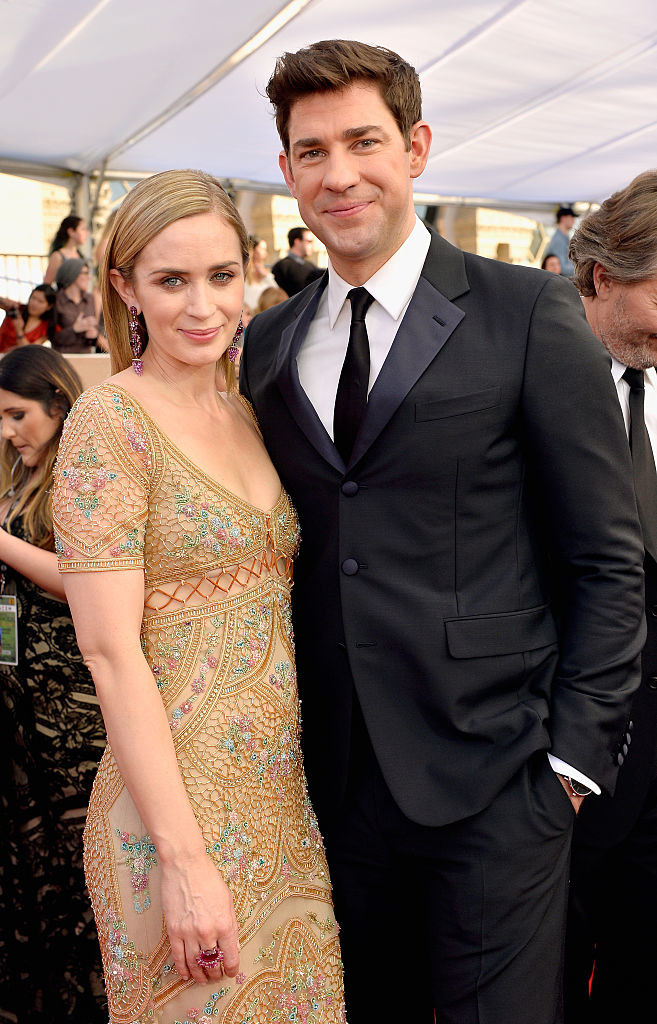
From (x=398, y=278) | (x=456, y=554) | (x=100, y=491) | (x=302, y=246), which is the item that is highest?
(x=302, y=246)

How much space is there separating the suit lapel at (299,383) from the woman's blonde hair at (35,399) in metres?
1.01

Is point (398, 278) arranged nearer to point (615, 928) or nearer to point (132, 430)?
point (132, 430)

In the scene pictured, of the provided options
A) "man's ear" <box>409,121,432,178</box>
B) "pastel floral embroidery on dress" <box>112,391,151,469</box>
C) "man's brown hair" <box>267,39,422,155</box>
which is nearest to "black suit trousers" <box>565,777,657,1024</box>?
"pastel floral embroidery on dress" <box>112,391,151,469</box>

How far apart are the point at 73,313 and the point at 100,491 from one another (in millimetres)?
4673

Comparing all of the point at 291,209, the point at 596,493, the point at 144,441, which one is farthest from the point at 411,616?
the point at 291,209

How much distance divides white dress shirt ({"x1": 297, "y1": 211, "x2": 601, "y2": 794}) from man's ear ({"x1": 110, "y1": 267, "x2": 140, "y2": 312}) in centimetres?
31

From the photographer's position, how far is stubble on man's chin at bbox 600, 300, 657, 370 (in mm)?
2059

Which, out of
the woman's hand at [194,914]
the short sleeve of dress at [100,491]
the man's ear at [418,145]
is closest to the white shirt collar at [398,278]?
the man's ear at [418,145]

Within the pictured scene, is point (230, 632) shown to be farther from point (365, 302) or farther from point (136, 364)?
point (365, 302)

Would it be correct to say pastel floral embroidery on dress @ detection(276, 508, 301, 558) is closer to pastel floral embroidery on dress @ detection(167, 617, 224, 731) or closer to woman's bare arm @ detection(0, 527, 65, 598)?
pastel floral embroidery on dress @ detection(167, 617, 224, 731)

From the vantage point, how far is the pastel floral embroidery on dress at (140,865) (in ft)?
5.00

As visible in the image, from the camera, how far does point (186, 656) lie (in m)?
1.58

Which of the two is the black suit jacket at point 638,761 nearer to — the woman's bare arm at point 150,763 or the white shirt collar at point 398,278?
the white shirt collar at point 398,278

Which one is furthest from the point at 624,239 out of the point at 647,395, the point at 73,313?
the point at 73,313
